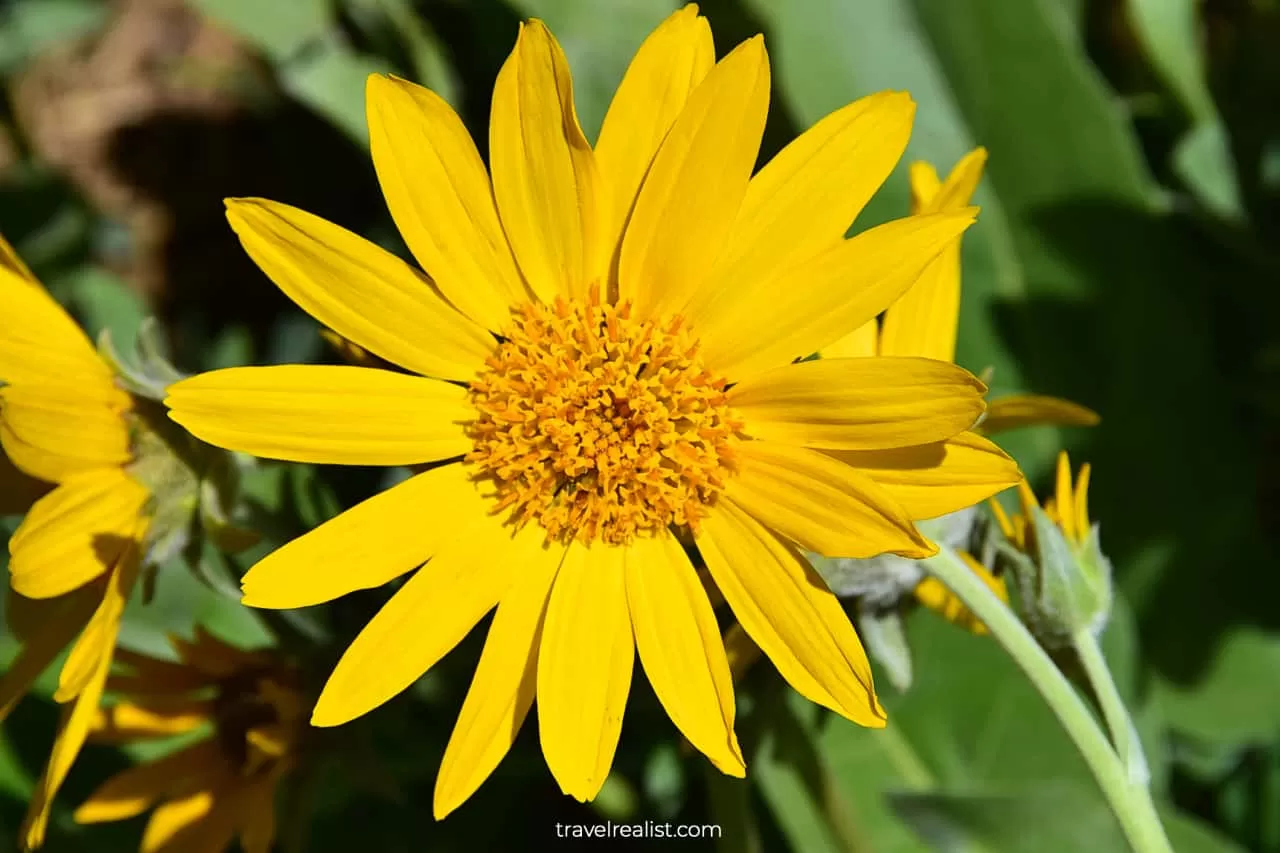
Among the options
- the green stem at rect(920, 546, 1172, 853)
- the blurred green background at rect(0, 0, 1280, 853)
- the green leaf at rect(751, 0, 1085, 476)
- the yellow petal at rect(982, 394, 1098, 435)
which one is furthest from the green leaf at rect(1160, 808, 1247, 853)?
the yellow petal at rect(982, 394, 1098, 435)

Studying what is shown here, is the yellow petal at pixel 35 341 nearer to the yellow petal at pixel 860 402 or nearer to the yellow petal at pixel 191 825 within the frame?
the yellow petal at pixel 191 825

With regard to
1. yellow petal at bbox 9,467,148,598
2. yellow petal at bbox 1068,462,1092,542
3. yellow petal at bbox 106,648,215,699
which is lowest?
yellow petal at bbox 1068,462,1092,542

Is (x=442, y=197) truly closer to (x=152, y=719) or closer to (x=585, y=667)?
(x=585, y=667)

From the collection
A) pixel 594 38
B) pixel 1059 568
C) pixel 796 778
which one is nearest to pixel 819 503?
pixel 1059 568

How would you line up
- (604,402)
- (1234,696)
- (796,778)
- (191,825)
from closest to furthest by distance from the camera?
(604,402), (191,825), (796,778), (1234,696)

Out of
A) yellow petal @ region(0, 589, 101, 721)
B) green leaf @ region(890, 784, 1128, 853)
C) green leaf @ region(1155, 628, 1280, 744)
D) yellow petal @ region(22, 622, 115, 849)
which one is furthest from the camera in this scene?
green leaf @ region(1155, 628, 1280, 744)

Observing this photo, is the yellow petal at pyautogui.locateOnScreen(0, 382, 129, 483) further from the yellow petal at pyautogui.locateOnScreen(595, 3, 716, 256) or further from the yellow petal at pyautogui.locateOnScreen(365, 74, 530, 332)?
the yellow petal at pyautogui.locateOnScreen(595, 3, 716, 256)

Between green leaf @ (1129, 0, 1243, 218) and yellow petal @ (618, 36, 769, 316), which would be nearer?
yellow petal @ (618, 36, 769, 316)
